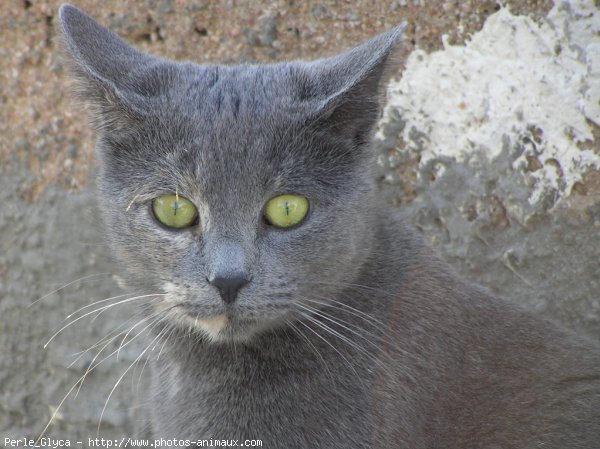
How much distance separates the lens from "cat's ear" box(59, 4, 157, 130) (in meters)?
2.24

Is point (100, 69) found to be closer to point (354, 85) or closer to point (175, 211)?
point (175, 211)

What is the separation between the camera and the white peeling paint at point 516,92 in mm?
2924

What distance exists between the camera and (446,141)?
312 centimetres

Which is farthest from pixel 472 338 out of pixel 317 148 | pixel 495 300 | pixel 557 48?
pixel 557 48

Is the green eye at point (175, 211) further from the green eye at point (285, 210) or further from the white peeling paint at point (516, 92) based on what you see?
the white peeling paint at point (516, 92)

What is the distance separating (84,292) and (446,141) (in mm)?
1575

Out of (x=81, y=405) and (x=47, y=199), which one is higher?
(x=47, y=199)

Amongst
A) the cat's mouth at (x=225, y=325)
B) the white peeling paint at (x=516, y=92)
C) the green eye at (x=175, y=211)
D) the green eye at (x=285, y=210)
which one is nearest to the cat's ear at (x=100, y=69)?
the green eye at (x=175, y=211)

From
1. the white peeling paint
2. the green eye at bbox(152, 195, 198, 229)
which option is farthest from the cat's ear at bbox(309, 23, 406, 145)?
the white peeling paint

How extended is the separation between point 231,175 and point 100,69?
0.46 m

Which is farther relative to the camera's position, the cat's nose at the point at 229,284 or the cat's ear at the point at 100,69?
the cat's ear at the point at 100,69

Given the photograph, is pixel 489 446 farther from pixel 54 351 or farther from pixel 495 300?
pixel 54 351

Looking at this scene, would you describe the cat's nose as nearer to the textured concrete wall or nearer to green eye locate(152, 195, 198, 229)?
green eye locate(152, 195, 198, 229)

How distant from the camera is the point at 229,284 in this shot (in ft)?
6.83
